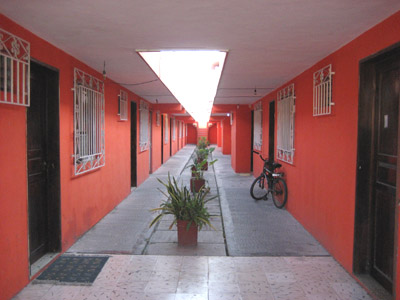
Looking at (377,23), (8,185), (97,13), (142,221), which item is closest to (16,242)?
(8,185)

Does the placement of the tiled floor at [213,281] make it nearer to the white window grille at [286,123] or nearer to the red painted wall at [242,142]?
the white window grille at [286,123]

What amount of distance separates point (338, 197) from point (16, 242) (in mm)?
3120

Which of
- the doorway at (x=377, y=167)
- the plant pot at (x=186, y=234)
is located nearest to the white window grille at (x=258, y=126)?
the plant pot at (x=186, y=234)

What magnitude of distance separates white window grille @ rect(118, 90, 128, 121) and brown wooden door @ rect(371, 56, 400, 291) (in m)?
4.40

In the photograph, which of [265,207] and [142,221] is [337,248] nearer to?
[265,207]

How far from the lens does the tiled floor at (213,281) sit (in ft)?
8.54

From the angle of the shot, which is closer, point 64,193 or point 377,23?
point 377,23

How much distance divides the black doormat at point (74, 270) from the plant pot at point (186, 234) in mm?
885

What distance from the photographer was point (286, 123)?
5441 millimetres

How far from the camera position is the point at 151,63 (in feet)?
13.9

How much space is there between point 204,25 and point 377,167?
201 centimetres

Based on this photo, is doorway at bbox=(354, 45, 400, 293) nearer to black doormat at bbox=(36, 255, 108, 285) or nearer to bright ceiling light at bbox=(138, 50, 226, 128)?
bright ceiling light at bbox=(138, 50, 226, 128)

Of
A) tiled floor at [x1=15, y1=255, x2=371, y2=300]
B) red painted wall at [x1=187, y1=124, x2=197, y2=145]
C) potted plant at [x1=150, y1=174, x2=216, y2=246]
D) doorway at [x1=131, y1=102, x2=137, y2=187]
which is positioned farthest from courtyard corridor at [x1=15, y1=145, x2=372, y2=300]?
red painted wall at [x1=187, y1=124, x2=197, y2=145]

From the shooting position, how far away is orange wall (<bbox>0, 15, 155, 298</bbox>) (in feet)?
7.99
